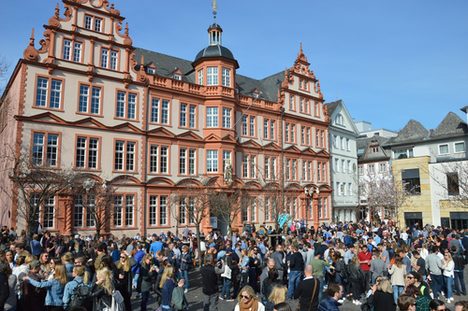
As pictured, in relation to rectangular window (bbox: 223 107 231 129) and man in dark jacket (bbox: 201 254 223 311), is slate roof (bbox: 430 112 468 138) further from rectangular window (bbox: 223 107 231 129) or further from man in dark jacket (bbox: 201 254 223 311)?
man in dark jacket (bbox: 201 254 223 311)

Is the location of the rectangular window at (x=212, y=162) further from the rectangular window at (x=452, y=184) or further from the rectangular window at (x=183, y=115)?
the rectangular window at (x=452, y=184)

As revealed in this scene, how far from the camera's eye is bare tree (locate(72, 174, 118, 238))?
24484mm

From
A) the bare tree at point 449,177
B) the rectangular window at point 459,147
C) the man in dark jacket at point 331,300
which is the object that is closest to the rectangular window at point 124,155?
the man in dark jacket at point 331,300

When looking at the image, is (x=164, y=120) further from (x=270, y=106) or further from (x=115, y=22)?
(x=270, y=106)

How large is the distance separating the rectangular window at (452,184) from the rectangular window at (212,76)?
27.0m

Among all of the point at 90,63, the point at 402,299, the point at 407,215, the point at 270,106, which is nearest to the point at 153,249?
the point at 402,299

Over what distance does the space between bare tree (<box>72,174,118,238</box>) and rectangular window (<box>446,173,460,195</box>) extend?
3452 centimetres

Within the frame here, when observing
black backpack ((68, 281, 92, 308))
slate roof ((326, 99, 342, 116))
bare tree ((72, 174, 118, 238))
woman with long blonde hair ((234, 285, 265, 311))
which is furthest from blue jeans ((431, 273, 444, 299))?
slate roof ((326, 99, 342, 116))

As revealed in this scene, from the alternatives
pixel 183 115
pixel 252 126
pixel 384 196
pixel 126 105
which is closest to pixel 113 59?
pixel 126 105

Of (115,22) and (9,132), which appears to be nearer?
(9,132)

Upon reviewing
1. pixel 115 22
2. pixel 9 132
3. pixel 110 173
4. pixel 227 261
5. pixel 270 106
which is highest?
pixel 115 22

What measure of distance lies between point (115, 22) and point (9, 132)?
1146 centimetres

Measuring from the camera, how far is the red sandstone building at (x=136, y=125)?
25531 mm

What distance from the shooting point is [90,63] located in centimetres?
2775
